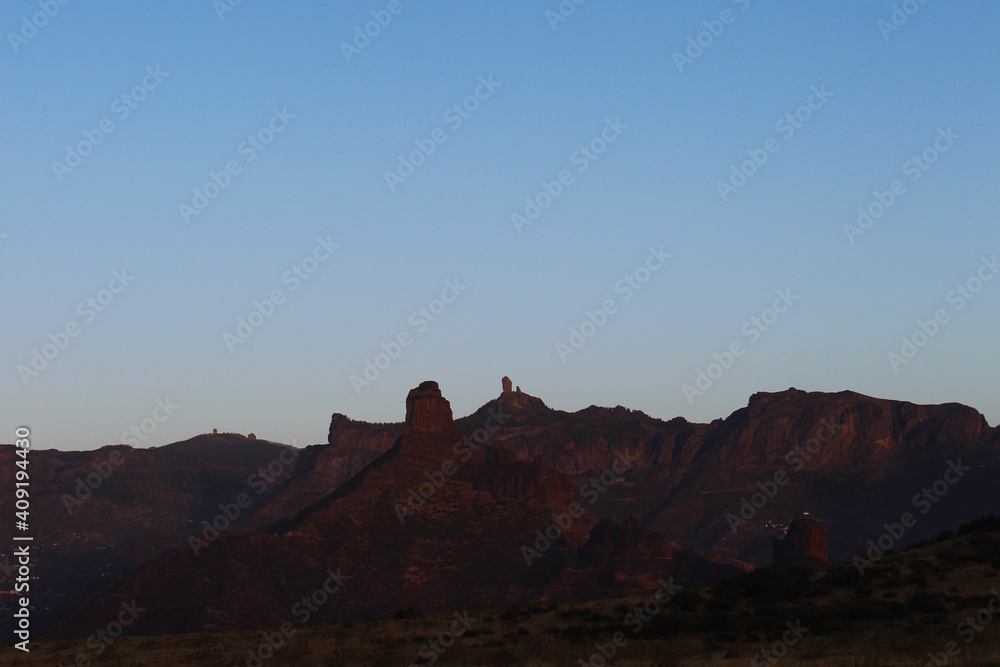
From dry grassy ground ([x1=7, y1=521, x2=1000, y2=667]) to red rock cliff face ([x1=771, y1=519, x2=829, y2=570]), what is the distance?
127 meters

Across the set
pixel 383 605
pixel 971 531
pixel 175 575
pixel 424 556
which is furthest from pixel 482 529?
pixel 971 531

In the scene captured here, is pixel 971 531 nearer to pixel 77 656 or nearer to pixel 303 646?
pixel 303 646

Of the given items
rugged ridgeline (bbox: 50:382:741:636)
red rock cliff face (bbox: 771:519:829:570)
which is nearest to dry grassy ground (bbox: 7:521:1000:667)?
rugged ridgeline (bbox: 50:382:741:636)

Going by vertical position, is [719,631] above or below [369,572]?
below

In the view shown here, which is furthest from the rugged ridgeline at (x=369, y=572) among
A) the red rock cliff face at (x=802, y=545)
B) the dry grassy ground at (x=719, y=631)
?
the dry grassy ground at (x=719, y=631)

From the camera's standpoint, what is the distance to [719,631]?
182ft

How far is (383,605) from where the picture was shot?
6629 inches

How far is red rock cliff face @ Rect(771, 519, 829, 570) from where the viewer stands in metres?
189

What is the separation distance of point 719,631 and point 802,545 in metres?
140

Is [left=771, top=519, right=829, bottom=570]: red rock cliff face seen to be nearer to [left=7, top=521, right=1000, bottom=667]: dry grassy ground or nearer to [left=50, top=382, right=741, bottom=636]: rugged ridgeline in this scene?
[left=50, top=382, right=741, bottom=636]: rugged ridgeline

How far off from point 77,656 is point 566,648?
2319cm

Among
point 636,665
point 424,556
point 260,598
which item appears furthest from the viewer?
point 424,556

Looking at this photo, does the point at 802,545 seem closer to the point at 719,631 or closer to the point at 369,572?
the point at 369,572

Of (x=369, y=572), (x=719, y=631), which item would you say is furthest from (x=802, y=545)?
(x=719, y=631)
